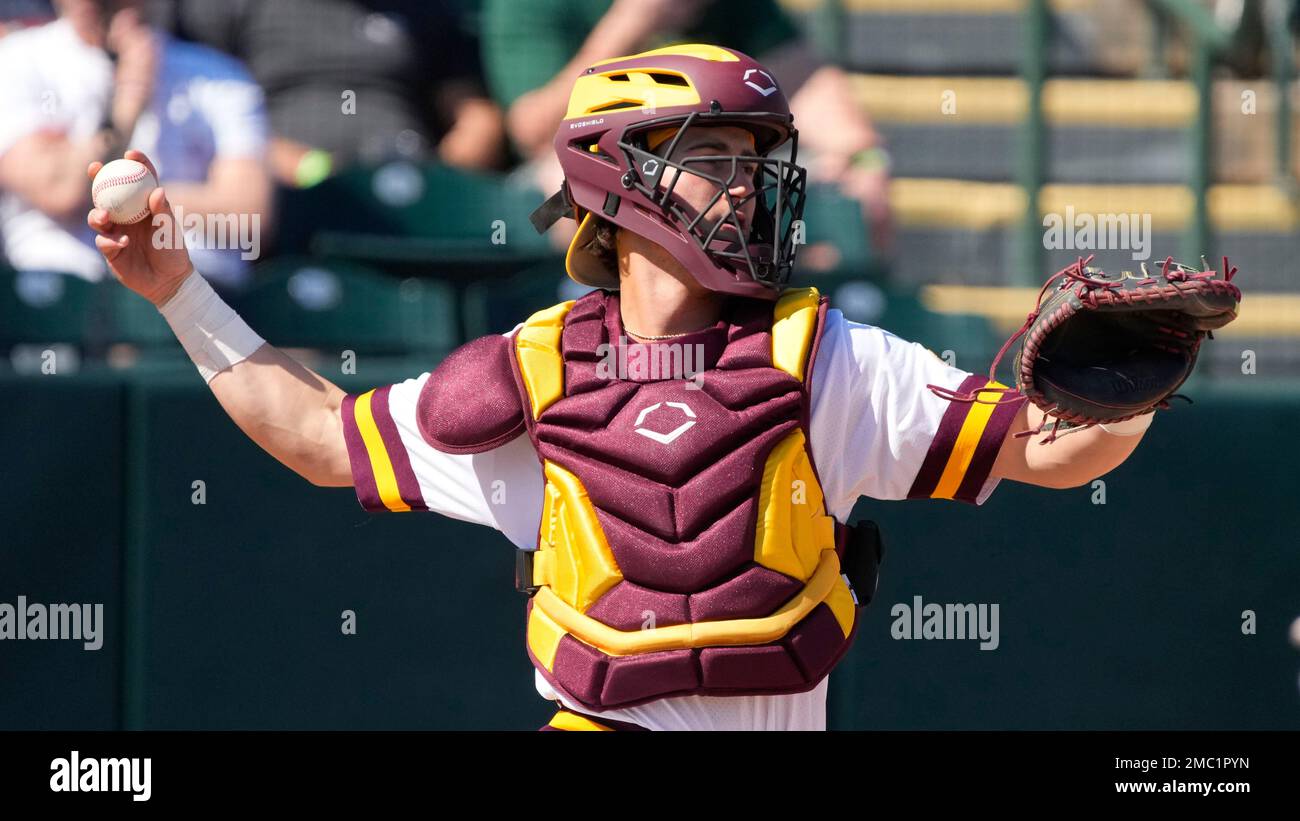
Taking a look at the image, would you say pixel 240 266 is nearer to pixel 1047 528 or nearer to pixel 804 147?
pixel 804 147

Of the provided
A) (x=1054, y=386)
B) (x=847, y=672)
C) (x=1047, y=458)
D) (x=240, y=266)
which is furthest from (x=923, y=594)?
(x=240, y=266)

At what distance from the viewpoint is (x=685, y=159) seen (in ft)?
8.57

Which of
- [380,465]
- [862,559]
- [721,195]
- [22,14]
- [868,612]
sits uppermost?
[22,14]

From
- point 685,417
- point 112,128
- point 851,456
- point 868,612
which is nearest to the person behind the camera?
point 685,417

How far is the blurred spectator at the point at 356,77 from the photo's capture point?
3.96 meters

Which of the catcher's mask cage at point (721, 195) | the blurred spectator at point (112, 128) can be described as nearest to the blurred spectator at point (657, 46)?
the blurred spectator at point (112, 128)

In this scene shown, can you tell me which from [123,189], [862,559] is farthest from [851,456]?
[123,189]

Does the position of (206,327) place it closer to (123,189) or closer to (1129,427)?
(123,189)

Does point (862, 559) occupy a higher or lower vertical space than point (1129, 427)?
lower

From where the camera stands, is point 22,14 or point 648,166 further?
point 22,14

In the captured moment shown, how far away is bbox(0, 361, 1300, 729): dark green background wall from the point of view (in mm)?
3777

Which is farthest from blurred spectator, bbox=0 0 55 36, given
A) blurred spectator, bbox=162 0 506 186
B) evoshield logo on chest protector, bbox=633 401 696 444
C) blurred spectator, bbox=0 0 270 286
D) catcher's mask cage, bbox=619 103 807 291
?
evoshield logo on chest protector, bbox=633 401 696 444

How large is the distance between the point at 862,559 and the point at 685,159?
27.6 inches

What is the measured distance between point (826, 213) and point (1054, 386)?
1.60 metres
